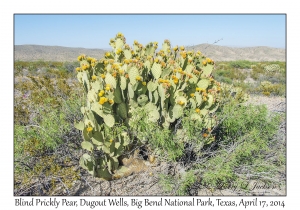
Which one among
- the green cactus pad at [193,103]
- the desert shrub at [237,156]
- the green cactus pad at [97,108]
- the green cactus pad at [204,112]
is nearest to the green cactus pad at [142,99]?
the green cactus pad at [97,108]

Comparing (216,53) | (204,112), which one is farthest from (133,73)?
(216,53)

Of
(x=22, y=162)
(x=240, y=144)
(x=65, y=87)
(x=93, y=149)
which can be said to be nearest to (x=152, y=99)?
(x=93, y=149)

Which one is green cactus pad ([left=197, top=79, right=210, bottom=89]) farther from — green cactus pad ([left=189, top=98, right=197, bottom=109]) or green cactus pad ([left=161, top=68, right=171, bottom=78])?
green cactus pad ([left=161, top=68, right=171, bottom=78])

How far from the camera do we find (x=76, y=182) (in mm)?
3365

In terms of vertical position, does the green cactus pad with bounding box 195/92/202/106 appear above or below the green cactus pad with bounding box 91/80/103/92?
below

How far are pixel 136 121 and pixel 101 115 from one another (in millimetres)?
429

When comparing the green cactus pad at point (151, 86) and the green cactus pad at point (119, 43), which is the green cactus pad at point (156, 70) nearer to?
the green cactus pad at point (151, 86)

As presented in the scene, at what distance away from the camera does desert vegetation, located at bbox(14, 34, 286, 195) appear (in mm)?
3047

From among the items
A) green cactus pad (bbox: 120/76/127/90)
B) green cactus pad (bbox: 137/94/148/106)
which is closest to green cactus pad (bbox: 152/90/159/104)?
green cactus pad (bbox: 137/94/148/106)

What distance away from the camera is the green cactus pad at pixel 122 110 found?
319cm

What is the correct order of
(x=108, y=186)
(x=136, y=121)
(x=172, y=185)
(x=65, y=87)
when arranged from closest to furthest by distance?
(x=172, y=185) → (x=136, y=121) → (x=108, y=186) → (x=65, y=87)

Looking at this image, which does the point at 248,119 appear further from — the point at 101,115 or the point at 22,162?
the point at 22,162

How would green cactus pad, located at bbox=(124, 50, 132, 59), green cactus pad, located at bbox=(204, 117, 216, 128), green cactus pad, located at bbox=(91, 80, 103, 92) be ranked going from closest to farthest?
green cactus pad, located at bbox=(91, 80, 103, 92), green cactus pad, located at bbox=(204, 117, 216, 128), green cactus pad, located at bbox=(124, 50, 132, 59)

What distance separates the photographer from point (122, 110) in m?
3.20
